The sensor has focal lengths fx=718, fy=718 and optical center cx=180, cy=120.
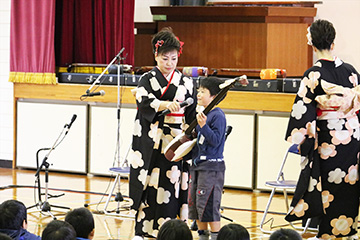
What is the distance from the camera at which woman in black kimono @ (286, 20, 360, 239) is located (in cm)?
480

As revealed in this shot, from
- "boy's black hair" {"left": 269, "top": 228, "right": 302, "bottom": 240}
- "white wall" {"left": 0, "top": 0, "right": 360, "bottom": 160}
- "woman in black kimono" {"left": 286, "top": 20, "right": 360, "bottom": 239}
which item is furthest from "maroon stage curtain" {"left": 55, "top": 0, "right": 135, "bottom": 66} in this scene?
"boy's black hair" {"left": 269, "top": 228, "right": 302, "bottom": 240}

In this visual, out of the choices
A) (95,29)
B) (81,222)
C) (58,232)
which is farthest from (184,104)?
(95,29)

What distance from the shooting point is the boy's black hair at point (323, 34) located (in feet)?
15.7

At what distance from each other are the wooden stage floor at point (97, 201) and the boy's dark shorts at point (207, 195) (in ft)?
2.43

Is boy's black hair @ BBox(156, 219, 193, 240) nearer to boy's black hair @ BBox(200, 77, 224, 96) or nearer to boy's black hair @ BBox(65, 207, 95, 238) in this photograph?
boy's black hair @ BBox(65, 207, 95, 238)

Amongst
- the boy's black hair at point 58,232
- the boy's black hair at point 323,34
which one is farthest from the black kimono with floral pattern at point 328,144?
the boy's black hair at point 58,232

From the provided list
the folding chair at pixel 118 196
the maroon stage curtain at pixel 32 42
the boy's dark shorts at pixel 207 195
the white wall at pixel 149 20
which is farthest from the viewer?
the white wall at pixel 149 20

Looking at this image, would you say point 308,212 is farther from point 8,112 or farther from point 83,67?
point 8,112

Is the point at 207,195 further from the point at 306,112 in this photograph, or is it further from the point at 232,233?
the point at 232,233

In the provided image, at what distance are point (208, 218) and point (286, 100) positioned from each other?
8.89 ft

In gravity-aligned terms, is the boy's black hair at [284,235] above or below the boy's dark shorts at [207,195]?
above

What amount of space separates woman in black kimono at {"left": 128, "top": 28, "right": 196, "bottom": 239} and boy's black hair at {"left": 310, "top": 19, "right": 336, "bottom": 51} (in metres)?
0.91

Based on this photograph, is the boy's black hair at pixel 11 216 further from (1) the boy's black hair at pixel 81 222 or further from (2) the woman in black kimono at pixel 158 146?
(2) the woman in black kimono at pixel 158 146

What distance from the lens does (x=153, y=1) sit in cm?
999
